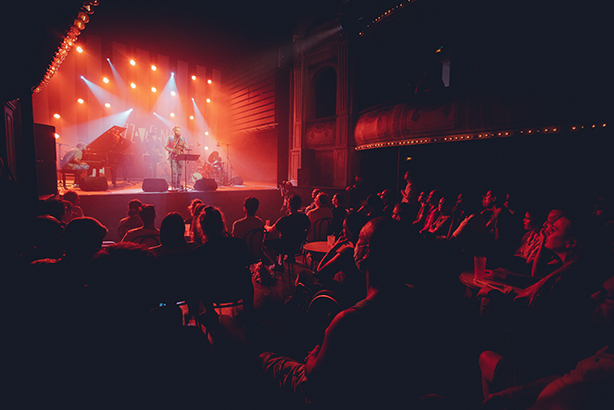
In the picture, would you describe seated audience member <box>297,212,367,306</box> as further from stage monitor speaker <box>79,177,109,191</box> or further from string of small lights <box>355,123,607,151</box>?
stage monitor speaker <box>79,177,109,191</box>

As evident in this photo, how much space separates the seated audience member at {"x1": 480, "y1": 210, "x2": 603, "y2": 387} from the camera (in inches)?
56.9

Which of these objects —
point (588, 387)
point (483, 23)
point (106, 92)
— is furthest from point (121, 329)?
point (106, 92)

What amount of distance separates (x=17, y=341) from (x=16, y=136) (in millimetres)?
5426

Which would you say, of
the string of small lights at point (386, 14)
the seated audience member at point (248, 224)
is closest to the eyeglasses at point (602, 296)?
the seated audience member at point (248, 224)

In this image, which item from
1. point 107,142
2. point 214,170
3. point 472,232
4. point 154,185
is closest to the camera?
point 472,232

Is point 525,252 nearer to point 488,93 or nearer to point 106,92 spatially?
point 488,93

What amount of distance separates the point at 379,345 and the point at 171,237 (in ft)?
6.77

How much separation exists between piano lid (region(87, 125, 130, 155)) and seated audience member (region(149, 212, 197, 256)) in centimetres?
776

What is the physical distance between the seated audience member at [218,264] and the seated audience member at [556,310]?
6.21 ft

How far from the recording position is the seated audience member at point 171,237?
8.13ft

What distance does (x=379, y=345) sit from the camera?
1.07 metres

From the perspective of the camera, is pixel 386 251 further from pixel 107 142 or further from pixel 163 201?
pixel 107 142

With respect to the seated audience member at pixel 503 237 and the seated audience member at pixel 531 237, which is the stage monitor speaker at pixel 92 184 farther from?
the seated audience member at pixel 531 237

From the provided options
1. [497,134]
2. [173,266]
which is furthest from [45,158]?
[497,134]
